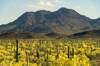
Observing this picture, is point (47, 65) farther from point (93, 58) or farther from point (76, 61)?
point (93, 58)

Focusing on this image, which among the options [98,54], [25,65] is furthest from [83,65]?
[98,54]

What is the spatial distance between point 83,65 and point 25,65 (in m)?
6.31

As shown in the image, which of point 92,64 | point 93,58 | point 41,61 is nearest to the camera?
point 41,61

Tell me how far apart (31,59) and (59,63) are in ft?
29.5

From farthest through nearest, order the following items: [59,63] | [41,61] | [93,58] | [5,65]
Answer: [93,58], [41,61], [59,63], [5,65]

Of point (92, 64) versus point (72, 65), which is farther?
point (92, 64)

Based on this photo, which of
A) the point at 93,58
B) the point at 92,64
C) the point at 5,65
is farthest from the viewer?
the point at 93,58

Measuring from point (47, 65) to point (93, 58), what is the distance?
1655 centimetres

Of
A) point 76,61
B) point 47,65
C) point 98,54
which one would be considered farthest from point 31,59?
point 98,54

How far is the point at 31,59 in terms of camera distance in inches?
1820

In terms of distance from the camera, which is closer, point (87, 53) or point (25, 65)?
point (25, 65)

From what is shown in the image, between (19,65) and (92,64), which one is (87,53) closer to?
(92,64)

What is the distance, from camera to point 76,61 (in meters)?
36.3

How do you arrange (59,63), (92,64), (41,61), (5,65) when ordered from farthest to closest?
(92,64)
(41,61)
(59,63)
(5,65)
